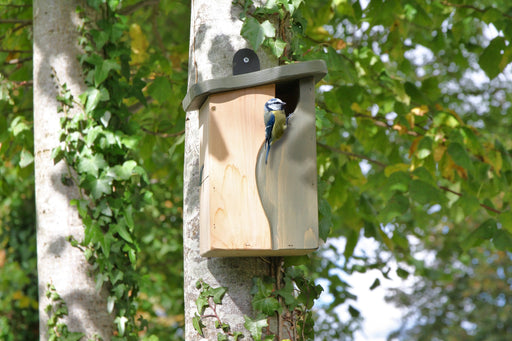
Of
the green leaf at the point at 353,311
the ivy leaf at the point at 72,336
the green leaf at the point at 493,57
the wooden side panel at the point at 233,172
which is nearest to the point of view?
the wooden side panel at the point at 233,172

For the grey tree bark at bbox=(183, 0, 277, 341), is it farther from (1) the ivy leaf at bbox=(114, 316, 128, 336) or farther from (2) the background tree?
(1) the ivy leaf at bbox=(114, 316, 128, 336)

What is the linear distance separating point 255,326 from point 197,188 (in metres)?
0.47

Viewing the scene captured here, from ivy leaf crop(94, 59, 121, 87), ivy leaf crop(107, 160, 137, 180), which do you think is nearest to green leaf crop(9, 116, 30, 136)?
ivy leaf crop(94, 59, 121, 87)

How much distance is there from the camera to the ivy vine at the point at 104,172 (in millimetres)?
2807

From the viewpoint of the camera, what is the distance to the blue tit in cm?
171

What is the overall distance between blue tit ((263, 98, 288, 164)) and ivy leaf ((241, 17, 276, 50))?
0.20 metres

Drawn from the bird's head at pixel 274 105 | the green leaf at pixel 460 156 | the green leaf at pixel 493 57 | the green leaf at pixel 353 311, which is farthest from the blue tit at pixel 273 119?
the green leaf at pixel 353 311

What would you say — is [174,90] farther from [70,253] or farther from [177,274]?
[177,274]

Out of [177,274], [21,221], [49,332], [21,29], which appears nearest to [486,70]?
[49,332]

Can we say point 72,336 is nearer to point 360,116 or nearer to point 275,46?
point 275,46

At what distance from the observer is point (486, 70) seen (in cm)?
329

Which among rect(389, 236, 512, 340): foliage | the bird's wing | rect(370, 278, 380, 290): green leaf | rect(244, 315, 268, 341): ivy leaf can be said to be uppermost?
the bird's wing

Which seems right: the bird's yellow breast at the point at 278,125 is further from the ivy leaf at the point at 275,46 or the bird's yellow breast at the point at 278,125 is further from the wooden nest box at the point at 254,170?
the ivy leaf at the point at 275,46

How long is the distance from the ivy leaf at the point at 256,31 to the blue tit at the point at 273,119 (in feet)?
0.66
